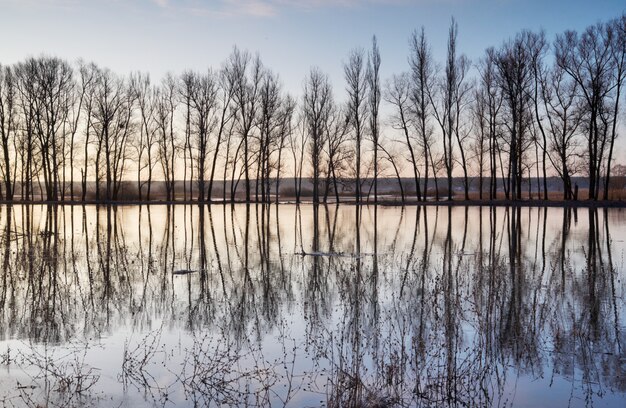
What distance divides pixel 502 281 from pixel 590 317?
3058 mm

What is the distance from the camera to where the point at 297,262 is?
52.9 feet

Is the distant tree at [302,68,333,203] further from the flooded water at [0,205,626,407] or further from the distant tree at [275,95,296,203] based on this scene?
the flooded water at [0,205,626,407]

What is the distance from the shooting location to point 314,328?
908cm

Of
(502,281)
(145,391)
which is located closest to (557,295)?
(502,281)

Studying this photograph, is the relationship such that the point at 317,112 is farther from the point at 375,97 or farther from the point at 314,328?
the point at 314,328

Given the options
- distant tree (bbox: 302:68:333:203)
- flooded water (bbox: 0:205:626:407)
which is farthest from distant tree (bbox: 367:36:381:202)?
flooded water (bbox: 0:205:626:407)

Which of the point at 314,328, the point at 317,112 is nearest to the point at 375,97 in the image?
the point at 317,112

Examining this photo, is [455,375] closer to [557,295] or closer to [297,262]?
[557,295]

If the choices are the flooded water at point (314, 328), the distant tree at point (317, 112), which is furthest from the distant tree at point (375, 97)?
the flooded water at point (314, 328)

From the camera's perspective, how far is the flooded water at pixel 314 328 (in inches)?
261

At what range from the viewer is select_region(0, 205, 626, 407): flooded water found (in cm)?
663

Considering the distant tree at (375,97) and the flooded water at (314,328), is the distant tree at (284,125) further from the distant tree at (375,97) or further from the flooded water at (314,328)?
the flooded water at (314,328)

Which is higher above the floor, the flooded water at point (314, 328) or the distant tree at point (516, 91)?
the distant tree at point (516, 91)

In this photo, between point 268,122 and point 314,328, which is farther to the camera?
point 268,122
